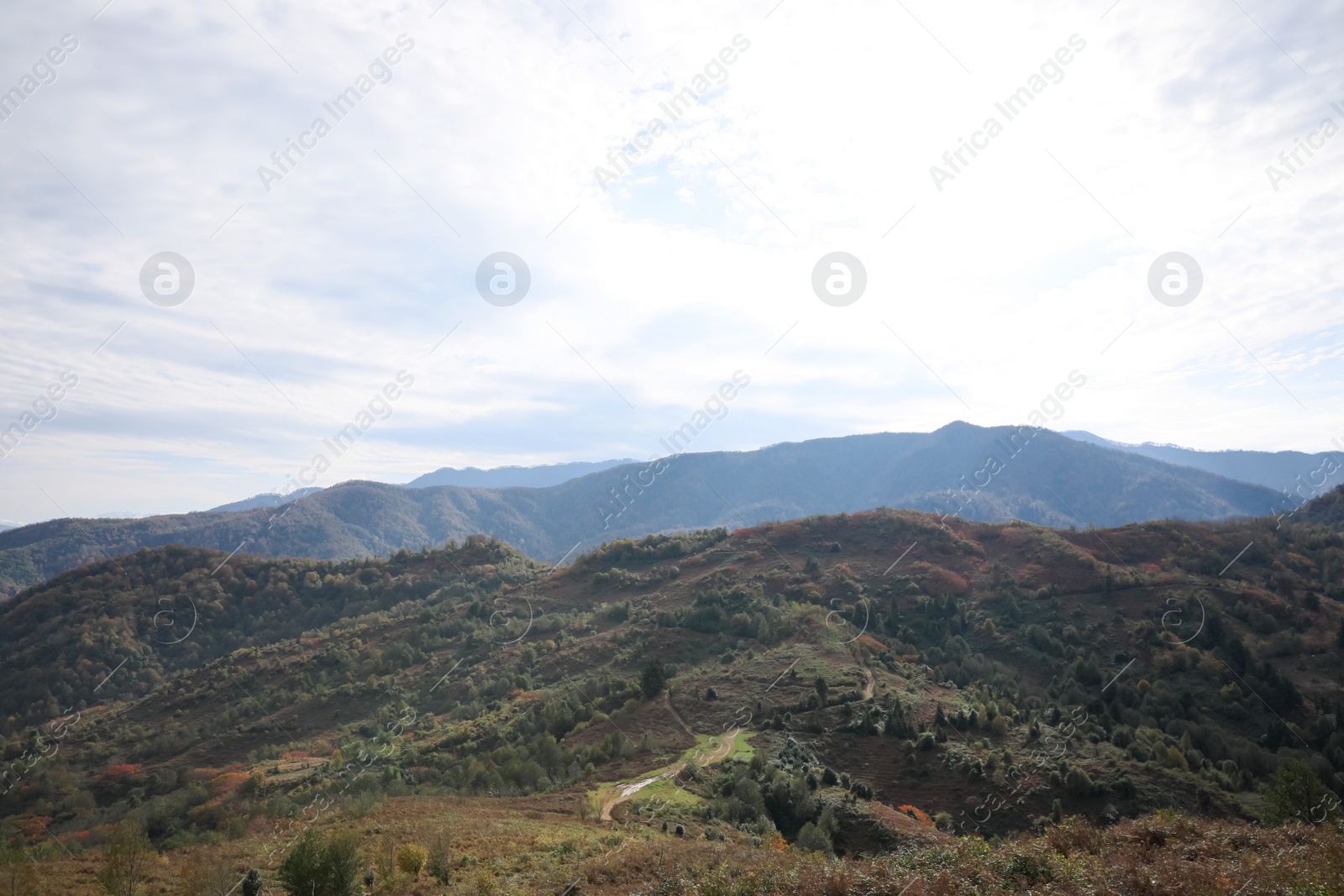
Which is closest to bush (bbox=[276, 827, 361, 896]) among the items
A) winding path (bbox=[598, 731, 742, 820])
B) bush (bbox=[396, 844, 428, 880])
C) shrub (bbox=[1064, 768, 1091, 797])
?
→ bush (bbox=[396, 844, 428, 880])

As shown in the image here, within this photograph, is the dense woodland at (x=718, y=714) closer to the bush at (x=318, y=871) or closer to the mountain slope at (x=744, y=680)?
the bush at (x=318, y=871)

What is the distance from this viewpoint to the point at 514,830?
1914cm

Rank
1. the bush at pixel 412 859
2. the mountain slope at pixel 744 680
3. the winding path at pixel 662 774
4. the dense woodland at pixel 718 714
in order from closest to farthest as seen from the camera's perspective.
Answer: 1. the bush at pixel 412 859
2. the dense woodland at pixel 718 714
3. the winding path at pixel 662 774
4. the mountain slope at pixel 744 680

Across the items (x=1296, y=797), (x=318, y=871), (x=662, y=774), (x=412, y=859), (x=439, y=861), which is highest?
(x=318, y=871)

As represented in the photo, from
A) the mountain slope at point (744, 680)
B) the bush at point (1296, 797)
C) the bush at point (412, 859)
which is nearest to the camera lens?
the bush at point (412, 859)

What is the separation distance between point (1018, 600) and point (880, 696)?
28519mm

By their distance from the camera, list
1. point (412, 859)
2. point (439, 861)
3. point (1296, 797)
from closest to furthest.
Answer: point (439, 861)
point (412, 859)
point (1296, 797)

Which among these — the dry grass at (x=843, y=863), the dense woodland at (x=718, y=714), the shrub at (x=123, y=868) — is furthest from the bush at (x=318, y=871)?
the shrub at (x=123, y=868)

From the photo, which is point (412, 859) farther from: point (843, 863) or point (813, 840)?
point (813, 840)

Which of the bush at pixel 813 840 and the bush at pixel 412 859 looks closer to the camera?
the bush at pixel 412 859

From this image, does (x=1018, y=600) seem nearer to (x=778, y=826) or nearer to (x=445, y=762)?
(x=778, y=826)

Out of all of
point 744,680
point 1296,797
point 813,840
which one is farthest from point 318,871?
point 744,680

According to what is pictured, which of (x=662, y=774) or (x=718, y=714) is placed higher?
(x=662, y=774)

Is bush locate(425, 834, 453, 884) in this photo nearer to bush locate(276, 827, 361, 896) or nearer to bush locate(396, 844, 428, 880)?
bush locate(396, 844, 428, 880)
